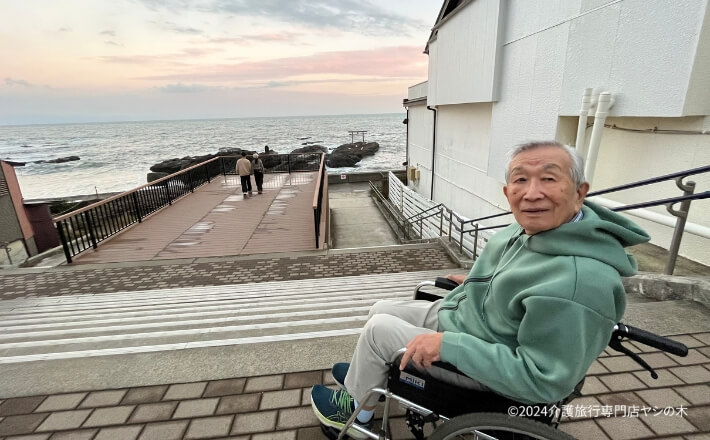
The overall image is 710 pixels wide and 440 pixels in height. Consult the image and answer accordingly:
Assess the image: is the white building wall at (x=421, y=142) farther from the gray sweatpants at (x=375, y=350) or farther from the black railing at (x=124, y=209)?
the gray sweatpants at (x=375, y=350)

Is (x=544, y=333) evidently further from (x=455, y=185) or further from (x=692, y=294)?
(x=455, y=185)

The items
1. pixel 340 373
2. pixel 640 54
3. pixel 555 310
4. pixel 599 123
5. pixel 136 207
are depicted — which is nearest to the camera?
pixel 555 310

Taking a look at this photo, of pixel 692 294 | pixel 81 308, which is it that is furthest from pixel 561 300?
pixel 81 308

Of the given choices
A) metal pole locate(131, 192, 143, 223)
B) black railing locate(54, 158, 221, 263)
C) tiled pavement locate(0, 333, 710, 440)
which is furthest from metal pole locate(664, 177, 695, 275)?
metal pole locate(131, 192, 143, 223)

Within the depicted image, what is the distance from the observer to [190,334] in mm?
2674

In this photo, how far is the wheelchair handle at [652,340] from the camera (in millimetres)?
996

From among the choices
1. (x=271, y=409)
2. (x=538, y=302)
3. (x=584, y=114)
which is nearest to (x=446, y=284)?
(x=538, y=302)

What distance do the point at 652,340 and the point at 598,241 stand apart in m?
0.36

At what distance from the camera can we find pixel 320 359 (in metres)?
2.18

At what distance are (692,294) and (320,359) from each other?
2.87m

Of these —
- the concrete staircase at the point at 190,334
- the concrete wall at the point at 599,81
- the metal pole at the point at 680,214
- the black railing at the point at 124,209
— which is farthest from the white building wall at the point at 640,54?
the black railing at the point at 124,209

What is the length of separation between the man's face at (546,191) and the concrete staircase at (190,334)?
153 centimetres

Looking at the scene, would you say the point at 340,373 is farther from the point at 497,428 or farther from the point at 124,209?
the point at 124,209

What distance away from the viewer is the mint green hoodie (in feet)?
3.22
